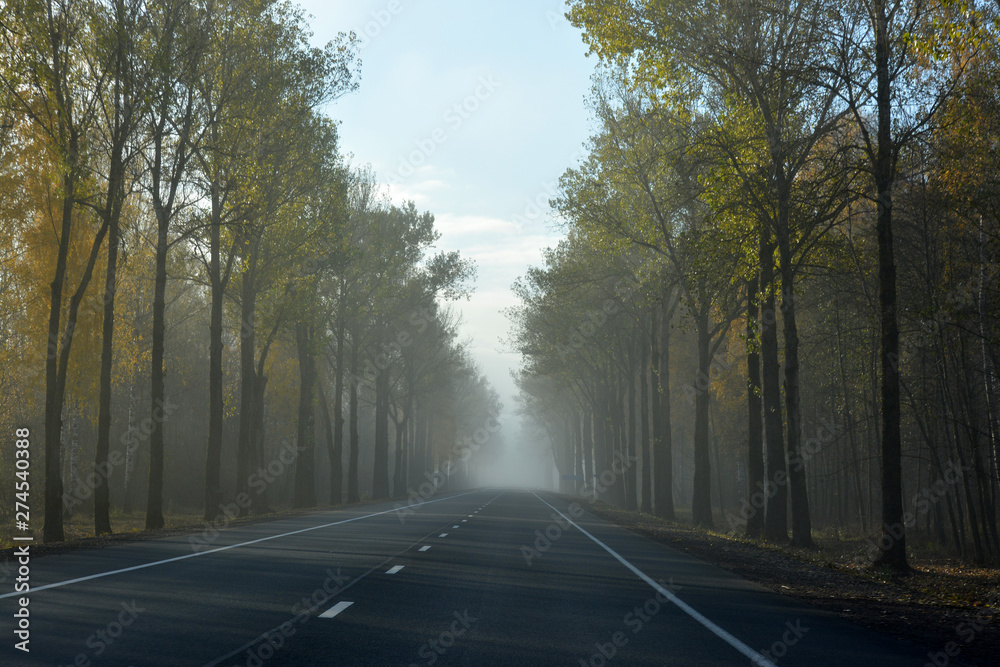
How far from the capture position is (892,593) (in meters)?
12.9

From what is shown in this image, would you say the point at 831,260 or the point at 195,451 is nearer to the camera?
the point at 831,260

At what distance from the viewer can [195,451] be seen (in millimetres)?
54656

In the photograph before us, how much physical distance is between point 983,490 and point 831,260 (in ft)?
22.8

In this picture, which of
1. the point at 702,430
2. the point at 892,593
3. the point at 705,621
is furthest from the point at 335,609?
the point at 702,430

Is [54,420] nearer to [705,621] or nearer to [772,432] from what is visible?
[705,621]

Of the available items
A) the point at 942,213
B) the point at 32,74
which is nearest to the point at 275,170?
the point at 32,74

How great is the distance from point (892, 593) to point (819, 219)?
8952 millimetres

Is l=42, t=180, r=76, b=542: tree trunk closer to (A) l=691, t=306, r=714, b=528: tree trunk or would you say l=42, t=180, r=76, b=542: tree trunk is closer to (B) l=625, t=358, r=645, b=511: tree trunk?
(A) l=691, t=306, r=714, b=528: tree trunk

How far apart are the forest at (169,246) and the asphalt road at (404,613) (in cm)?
495

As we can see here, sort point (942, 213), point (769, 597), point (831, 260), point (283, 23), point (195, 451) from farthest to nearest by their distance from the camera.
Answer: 1. point (195, 451)
2. point (283, 23)
3. point (831, 260)
4. point (942, 213)
5. point (769, 597)

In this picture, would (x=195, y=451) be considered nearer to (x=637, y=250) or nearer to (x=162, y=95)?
(x=637, y=250)

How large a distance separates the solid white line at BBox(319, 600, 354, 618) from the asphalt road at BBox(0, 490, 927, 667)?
0.02 meters

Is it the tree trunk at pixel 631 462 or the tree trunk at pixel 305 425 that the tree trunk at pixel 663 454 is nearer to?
the tree trunk at pixel 631 462

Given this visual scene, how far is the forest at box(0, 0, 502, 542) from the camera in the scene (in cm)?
2139
